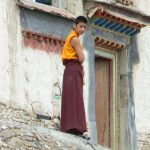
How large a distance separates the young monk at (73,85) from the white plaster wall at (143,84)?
4248 mm

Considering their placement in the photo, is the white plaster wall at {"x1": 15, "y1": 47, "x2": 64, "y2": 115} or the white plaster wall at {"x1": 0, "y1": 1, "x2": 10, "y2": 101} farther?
the white plaster wall at {"x1": 15, "y1": 47, "x2": 64, "y2": 115}

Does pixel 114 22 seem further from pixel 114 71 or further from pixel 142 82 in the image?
pixel 142 82

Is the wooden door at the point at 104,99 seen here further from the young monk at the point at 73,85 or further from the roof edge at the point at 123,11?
the young monk at the point at 73,85

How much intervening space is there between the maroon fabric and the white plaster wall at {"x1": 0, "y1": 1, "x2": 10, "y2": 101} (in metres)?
1.37

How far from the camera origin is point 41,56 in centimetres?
1282

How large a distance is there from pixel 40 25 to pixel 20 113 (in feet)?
5.02

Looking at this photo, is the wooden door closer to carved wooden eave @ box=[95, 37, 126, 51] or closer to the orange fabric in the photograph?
carved wooden eave @ box=[95, 37, 126, 51]

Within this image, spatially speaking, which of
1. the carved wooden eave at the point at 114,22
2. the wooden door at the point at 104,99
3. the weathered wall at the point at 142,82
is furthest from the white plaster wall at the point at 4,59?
the weathered wall at the point at 142,82

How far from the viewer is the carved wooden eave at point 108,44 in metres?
14.2

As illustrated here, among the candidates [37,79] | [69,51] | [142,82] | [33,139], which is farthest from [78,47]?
[142,82]

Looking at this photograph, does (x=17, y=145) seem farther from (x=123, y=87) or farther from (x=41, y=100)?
(x=123, y=87)

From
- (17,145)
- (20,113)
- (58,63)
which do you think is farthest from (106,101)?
(17,145)

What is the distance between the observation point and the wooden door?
14430mm

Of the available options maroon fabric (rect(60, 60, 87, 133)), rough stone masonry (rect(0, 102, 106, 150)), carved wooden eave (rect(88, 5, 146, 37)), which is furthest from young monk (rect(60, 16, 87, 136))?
carved wooden eave (rect(88, 5, 146, 37))
